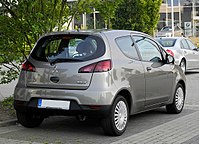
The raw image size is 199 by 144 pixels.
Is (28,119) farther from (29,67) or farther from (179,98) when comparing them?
(179,98)

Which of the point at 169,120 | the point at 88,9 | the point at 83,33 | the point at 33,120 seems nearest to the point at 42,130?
the point at 33,120

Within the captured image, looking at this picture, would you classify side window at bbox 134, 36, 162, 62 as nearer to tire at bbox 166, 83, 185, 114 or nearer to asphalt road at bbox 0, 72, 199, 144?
tire at bbox 166, 83, 185, 114

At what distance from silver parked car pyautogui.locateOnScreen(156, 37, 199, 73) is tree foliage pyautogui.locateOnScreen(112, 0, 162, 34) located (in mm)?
8781

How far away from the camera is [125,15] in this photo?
27484mm

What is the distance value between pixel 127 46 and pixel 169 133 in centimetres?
163

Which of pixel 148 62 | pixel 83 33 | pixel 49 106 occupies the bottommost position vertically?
pixel 49 106

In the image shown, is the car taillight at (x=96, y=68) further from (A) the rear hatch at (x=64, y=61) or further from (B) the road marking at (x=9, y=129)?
(B) the road marking at (x=9, y=129)

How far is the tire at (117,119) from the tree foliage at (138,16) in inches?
786

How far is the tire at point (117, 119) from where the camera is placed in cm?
718

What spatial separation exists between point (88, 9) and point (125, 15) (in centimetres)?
1740

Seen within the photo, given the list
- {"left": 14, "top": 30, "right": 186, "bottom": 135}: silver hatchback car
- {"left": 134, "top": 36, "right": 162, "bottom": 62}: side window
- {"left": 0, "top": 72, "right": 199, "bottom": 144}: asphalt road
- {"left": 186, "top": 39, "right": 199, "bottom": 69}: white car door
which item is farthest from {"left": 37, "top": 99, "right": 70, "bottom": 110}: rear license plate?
{"left": 186, "top": 39, "right": 199, "bottom": 69}: white car door

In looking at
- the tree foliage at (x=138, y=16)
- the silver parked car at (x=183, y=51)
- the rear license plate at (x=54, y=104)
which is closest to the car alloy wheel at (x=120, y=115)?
the rear license plate at (x=54, y=104)

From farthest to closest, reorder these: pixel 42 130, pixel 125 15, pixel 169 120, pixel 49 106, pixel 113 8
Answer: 1. pixel 125 15
2. pixel 113 8
3. pixel 169 120
4. pixel 42 130
5. pixel 49 106

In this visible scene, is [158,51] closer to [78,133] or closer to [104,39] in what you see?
[104,39]
